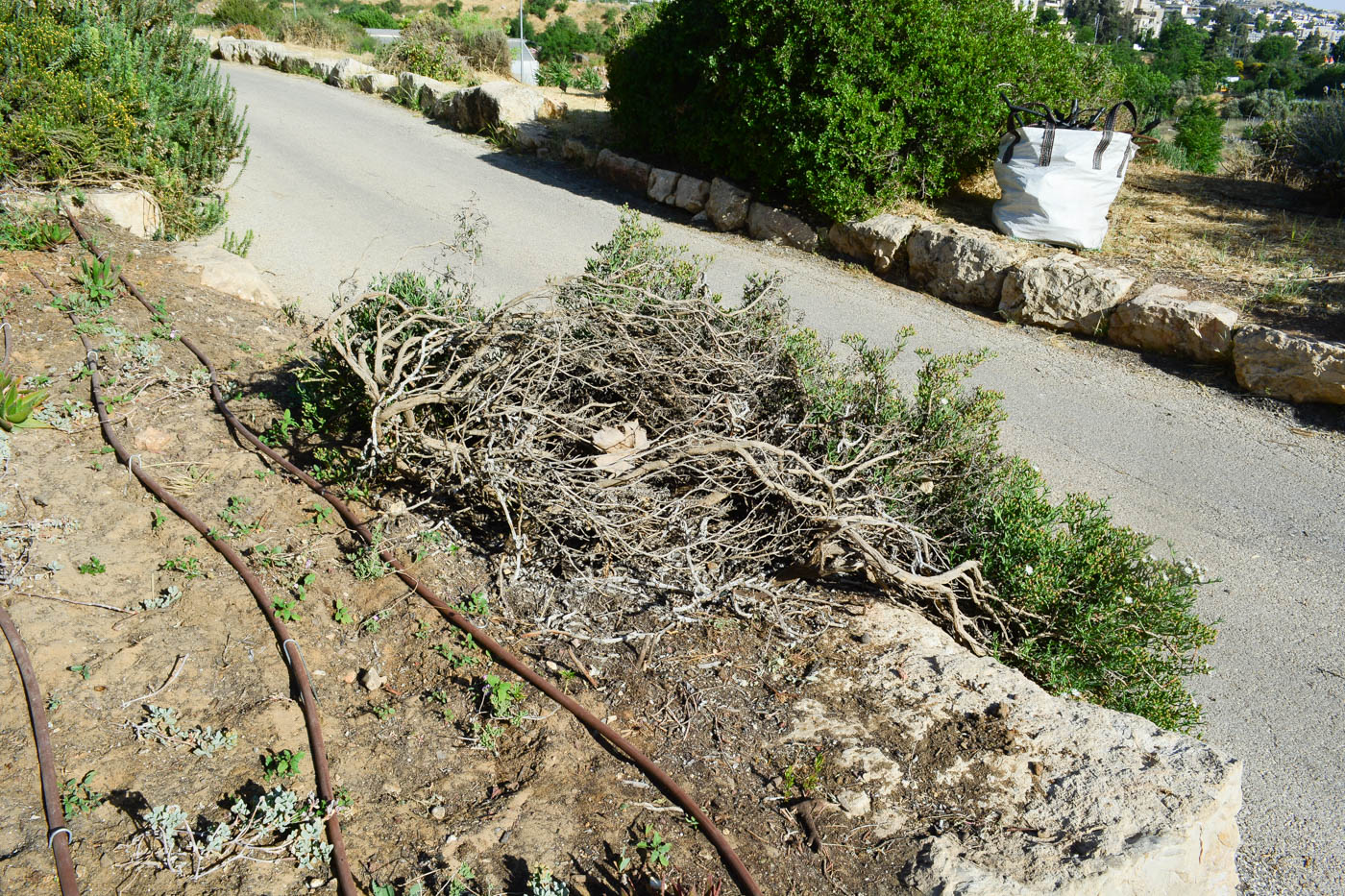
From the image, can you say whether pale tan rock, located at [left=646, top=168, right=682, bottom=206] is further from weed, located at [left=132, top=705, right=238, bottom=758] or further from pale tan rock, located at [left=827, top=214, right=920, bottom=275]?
weed, located at [left=132, top=705, right=238, bottom=758]

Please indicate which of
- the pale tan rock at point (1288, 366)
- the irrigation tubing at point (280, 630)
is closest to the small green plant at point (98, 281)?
the irrigation tubing at point (280, 630)

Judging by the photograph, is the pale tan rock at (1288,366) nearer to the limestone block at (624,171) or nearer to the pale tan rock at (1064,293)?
the pale tan rock at (1064,293)

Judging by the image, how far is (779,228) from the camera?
30.6 feet

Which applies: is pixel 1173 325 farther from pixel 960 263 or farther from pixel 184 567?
pixel 184 567

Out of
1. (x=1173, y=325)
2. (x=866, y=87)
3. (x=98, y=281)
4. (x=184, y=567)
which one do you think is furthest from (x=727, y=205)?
(x=184, y=567)

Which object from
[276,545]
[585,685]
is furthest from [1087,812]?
[276,545]

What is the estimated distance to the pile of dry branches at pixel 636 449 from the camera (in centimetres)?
384

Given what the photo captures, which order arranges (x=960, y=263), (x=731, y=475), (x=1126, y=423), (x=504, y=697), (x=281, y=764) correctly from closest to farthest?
(x=281, y=764)
(x=504, y=697)
(x=731, y=475)
(x=1126, y=423)
(x=960, y=263)

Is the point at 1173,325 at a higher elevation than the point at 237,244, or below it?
higher

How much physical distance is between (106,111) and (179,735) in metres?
6.52

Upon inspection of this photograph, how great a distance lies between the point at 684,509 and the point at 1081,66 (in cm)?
875

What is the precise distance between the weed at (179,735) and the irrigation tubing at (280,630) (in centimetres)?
27

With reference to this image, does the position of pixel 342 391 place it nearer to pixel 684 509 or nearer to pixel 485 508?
pixel 485 508

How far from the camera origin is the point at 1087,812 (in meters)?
2.79
